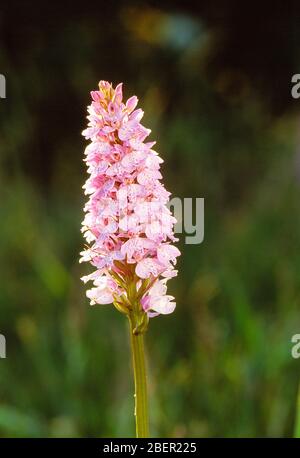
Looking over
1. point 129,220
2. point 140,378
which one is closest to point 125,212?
point 129,220

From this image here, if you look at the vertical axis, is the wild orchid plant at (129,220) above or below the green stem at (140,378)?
above

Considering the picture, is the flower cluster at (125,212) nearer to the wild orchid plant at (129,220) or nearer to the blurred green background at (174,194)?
→ the wild orchid plant at (129,220)

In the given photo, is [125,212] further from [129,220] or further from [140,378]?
[140,378]

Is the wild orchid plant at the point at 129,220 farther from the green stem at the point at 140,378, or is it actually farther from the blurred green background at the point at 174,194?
the blurred green background at the point at 174,194

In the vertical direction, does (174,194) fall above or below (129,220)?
above

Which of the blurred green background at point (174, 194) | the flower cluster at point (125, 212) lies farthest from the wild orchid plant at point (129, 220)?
the blurred green background at point (174, 194)

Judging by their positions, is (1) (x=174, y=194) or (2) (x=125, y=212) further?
(1) (x=174, y=194)

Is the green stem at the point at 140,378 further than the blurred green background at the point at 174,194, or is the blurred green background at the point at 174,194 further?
the blurred green background at the point at 174,194
